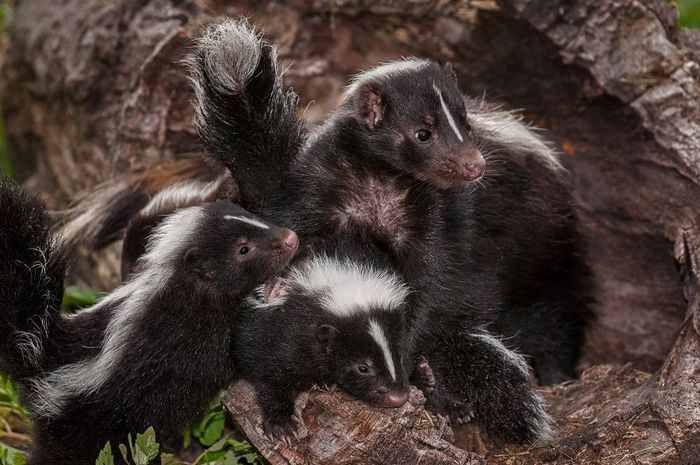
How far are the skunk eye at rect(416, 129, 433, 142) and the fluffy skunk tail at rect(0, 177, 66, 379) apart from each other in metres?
2.11

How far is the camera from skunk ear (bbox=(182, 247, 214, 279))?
4918mm

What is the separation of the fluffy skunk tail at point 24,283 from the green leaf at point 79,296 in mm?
1395

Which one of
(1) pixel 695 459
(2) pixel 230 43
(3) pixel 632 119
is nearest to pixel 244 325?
(2) pixel 230 43

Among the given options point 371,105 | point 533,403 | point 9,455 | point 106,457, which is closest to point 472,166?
point 371,105

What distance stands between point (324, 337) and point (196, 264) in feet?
2.65

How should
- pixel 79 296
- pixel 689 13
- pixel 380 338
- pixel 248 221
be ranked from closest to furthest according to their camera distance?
pixel 380 338 → pixel 248 221 → pixel 79 296 → pixel 689 13

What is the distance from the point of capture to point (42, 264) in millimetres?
4863

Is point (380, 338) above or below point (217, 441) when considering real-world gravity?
above

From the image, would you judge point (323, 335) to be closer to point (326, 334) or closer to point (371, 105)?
point (326, 334)

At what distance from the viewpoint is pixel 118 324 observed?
4.84 m

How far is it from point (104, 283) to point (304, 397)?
2.69m

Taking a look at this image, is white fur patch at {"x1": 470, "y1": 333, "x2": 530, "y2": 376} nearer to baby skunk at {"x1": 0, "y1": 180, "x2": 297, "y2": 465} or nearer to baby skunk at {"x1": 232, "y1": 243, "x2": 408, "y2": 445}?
baby skunk at {"x1": 232, "y1": 243, "x2": 408, "y2": 445}

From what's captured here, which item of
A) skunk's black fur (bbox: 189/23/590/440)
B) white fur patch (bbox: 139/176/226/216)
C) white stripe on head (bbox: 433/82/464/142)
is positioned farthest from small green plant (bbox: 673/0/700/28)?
white fur patch (bbox: 139/176/226/216)

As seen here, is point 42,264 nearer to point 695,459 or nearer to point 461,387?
point 461,387
